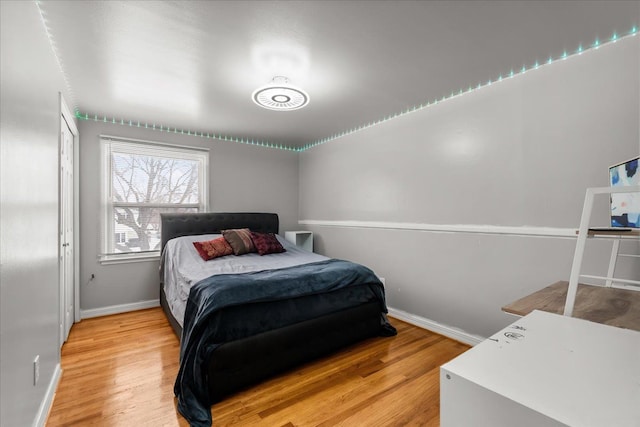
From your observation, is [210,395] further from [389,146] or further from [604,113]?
[604,113]

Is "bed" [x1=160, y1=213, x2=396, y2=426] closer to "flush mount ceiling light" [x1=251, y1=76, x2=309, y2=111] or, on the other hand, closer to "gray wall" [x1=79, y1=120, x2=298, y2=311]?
"gray wall" [x1=79, y1=120, x2=298, y2=311]

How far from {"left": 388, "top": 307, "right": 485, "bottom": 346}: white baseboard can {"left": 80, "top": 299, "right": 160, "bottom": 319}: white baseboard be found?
3.00m

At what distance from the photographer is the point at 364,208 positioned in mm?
3693

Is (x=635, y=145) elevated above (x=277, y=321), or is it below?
above

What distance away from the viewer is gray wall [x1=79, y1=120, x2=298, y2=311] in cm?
326

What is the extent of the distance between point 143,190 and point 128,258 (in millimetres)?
860

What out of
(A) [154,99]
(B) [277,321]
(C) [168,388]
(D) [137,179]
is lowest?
(C) [168,388]

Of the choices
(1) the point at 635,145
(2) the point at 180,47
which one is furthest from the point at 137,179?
(1) the point at 635,145

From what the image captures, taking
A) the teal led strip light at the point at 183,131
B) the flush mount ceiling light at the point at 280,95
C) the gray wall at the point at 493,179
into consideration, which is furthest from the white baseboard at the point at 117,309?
the flush mount ceiling light at the point at 280,95

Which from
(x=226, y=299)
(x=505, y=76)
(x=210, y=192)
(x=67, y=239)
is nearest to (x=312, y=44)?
(x=505, y=76)

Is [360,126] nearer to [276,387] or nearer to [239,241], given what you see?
[239,241]

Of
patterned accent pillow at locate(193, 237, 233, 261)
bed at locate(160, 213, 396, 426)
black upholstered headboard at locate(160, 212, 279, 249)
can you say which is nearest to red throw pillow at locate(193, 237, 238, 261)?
patterned accent pillow at locate(193, 237, 233, 261)

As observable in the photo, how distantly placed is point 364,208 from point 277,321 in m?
2.02

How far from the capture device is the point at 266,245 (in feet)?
11.7
